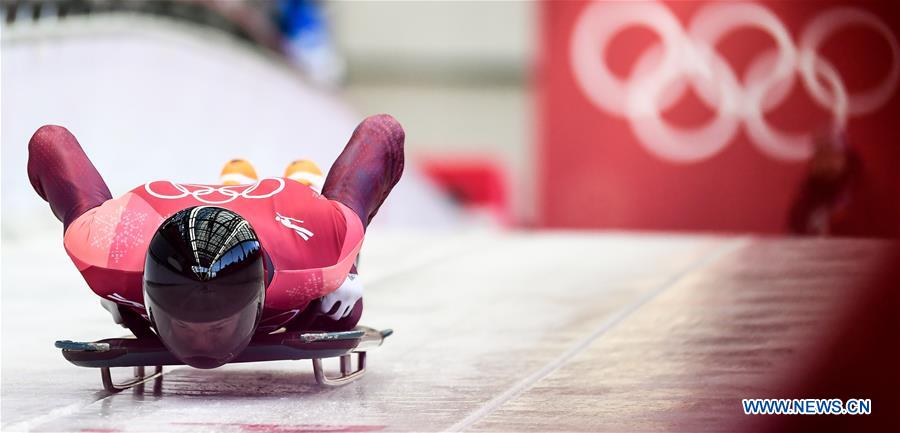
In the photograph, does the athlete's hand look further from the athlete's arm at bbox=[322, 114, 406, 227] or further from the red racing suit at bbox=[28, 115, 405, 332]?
the athlete's arm at bbox=[322, 114, 406, 227]

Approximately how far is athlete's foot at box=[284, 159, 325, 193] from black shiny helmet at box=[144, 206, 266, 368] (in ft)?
2.32

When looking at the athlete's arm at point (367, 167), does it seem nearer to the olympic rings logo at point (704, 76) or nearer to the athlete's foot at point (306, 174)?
the athlete's foot at point (306, 174)

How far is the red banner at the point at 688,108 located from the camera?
1212cm

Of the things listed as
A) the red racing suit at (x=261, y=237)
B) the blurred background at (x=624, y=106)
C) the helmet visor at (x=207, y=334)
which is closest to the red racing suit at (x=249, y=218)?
the red racing suit at (x=261, y=237)

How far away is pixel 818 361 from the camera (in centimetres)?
475

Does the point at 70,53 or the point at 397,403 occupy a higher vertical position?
the point at 70,53

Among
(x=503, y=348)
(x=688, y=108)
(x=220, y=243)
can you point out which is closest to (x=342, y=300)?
(x=220, y=243)

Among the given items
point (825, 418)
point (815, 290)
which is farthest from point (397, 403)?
point (815, 290)

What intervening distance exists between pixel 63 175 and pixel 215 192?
448 mm

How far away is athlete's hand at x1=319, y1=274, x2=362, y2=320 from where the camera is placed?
4.32 m

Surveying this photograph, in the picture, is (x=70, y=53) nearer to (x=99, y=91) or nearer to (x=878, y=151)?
(x=99, y=91)

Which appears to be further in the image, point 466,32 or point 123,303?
point 466,32

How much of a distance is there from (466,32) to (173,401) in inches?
905

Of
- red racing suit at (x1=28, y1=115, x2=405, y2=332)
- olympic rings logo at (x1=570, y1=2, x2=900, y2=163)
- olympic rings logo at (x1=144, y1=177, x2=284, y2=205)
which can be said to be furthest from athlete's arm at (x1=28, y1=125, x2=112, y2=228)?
olympic rings logo at (x1=570, y1=2, x2=900, y2=163)
